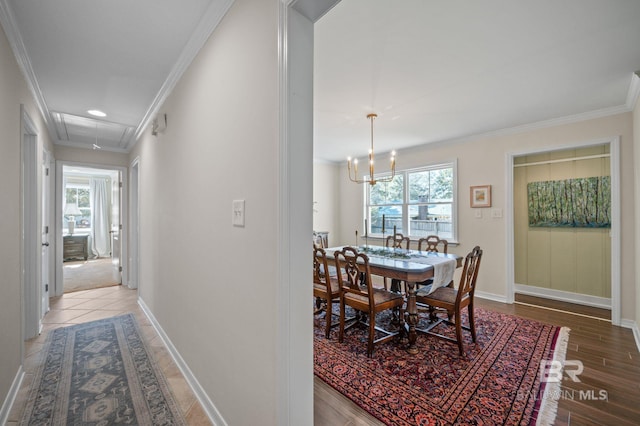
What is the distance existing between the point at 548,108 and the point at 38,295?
5.99 meters

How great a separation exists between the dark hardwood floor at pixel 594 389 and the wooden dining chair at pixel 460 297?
722mm

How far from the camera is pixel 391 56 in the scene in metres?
2.15

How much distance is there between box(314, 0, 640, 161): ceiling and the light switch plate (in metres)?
1.32

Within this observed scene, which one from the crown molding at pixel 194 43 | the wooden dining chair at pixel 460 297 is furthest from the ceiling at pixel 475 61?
the wooden dining chair at pixel 460 297

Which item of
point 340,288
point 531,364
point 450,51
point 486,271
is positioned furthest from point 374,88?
point 486,271

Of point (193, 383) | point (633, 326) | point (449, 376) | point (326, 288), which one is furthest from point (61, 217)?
point (633, 326)

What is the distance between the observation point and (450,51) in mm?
2064

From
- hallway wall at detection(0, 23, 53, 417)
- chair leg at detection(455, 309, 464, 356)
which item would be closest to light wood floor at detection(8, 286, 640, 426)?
hallway wall at detection(0, 23, 53, 417)

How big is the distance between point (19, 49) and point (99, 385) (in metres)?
2.49

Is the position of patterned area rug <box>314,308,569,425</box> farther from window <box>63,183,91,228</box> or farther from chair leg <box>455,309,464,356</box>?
window <box>63,183,91,228</box>

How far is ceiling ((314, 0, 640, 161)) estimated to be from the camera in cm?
169

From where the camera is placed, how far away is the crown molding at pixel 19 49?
1.62 meters

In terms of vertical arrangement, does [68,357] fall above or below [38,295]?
below

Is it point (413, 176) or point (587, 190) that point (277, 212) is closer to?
point (413, 176)
